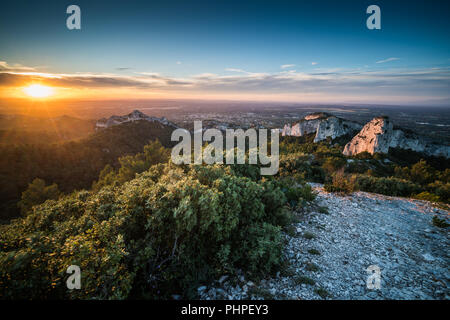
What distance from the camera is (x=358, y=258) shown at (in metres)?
5.55

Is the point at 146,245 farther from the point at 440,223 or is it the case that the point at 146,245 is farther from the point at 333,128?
the point at 333,128

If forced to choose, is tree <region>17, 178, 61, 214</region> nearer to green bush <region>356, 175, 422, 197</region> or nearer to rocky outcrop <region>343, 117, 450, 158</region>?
green bush <region>356, 175, 422, 197</region>

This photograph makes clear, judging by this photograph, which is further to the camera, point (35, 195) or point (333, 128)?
point (333, 128)

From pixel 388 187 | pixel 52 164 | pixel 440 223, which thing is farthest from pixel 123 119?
pixel 440 223

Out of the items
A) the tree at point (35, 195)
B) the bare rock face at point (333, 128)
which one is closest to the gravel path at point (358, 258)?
the tree at point (35, 195)

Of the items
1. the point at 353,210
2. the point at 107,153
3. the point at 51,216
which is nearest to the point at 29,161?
the point at 107,153

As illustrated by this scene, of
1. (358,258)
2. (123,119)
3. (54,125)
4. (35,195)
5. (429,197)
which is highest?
(123,119)

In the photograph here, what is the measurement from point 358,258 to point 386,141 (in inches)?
2107

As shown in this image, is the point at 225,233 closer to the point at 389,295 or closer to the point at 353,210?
the point at 389,295

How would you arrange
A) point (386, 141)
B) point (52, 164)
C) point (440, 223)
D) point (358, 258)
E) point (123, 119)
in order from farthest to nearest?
point (123, 119), point (386, 141), point (52, 164), point (440, 223), point (358, 258)

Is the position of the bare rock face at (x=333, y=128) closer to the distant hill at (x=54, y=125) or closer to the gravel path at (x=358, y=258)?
the gravel path at (x=358, y=258)

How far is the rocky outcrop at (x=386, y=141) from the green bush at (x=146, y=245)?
52401mm

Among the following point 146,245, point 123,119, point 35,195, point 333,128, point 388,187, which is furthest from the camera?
point 123,119

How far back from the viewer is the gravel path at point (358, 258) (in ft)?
14.3
